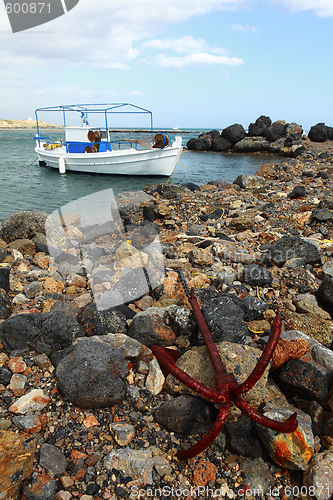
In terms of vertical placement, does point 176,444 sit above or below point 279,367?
below

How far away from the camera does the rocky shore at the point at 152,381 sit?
6.09ft

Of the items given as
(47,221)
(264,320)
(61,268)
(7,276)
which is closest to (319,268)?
(264,320)

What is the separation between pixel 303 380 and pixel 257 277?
2.01 metres

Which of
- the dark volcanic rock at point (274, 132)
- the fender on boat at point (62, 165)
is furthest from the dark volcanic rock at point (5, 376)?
the dark volcanic rock at point (274, 132)

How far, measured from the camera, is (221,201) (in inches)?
432

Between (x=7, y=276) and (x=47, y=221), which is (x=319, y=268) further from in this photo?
(x=47, y=221)

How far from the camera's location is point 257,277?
14.1 feet

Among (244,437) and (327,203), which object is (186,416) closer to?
(244,437)

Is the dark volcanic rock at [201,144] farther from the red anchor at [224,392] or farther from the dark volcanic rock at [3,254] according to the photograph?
the red anchor at [224,392]

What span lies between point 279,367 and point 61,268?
3574 mm

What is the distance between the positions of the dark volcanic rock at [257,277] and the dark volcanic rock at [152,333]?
179cm

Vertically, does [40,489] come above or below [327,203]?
below

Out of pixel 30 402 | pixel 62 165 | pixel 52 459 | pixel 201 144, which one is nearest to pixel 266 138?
pixel 201 144

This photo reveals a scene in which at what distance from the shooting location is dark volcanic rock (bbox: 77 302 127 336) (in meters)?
3.01
